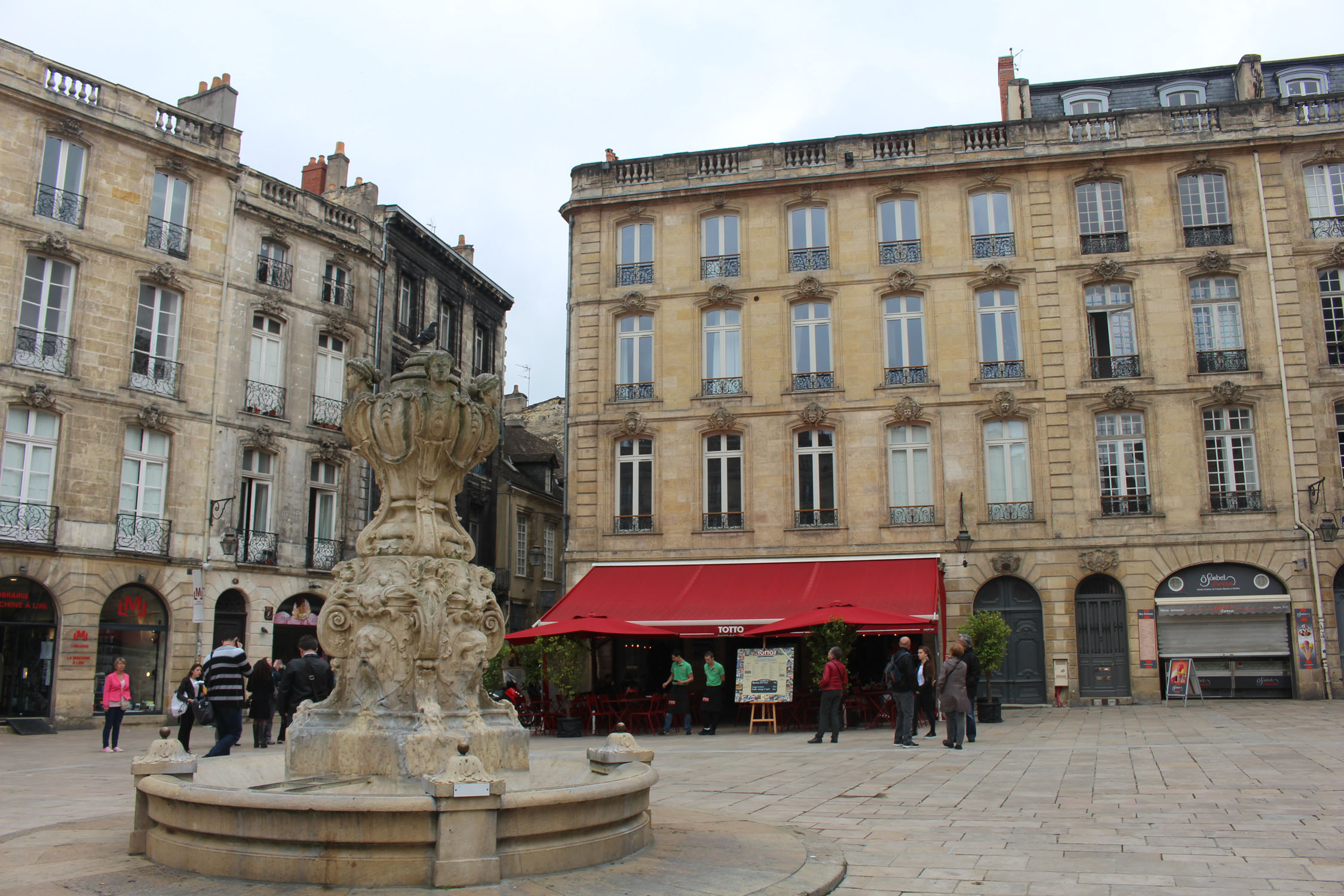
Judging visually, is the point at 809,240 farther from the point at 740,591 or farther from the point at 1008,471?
the point at 740,591

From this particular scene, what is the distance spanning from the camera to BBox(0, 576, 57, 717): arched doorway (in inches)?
837

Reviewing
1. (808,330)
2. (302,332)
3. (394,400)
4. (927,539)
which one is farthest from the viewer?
(302,332)

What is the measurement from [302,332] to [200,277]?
9.75 ft

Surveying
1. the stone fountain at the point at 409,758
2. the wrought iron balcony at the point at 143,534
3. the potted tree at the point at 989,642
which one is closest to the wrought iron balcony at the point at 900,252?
the potted tree at the point at 989,642

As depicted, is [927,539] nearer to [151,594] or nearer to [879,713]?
[879,713]

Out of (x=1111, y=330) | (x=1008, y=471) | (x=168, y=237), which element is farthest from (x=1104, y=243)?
(x=168, y=237)

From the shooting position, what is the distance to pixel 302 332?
1091 inches

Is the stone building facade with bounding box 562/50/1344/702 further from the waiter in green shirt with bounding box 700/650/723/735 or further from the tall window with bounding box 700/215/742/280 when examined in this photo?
the waiter in green shirt with bounding box 700/650/723/735

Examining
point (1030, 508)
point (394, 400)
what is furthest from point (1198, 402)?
point (394, 400)

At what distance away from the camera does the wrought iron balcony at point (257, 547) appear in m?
25.6

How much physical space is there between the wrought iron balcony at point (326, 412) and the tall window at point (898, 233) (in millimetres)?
13930

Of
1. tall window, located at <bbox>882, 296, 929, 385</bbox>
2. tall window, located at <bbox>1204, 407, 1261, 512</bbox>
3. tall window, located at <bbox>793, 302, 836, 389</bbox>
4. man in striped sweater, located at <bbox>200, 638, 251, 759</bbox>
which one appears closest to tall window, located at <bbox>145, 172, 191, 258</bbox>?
tall window, located at <bbox>793, 302, 836, 389</bbox>

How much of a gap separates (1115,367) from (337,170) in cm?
2173

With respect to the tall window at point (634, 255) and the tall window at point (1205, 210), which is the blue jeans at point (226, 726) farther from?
the tall window at point (1205, 210)
